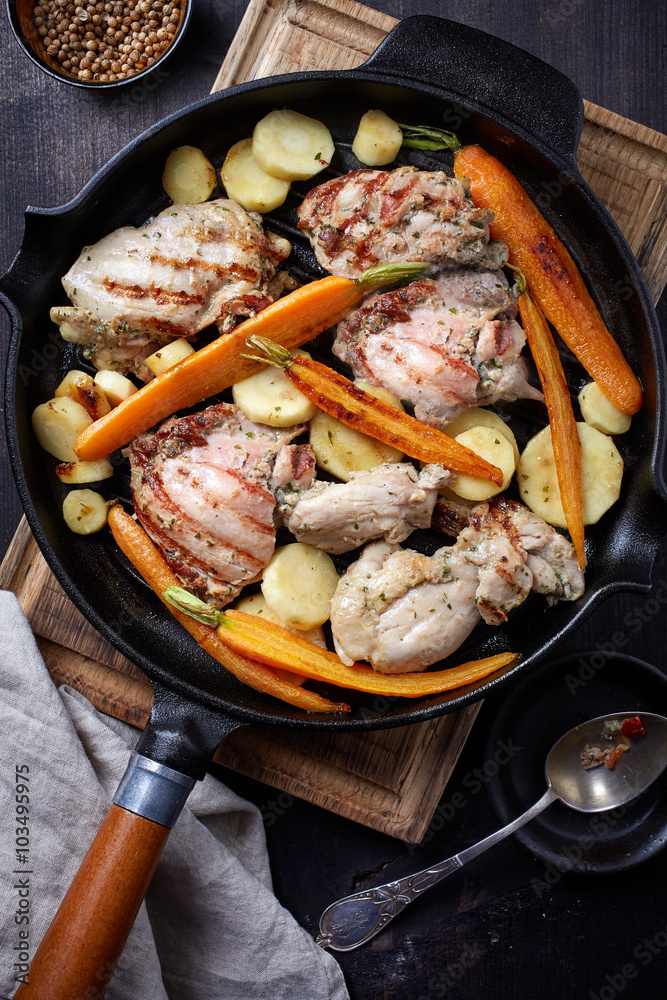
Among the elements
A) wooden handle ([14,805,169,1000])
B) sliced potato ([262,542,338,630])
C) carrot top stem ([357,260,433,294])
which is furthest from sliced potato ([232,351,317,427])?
wooden handle ([14,805,169,1000])

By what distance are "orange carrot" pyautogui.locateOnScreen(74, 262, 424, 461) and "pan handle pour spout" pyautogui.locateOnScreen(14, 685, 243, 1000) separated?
1129 millimetres

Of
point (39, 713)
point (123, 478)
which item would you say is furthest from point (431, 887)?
point (123, 478)

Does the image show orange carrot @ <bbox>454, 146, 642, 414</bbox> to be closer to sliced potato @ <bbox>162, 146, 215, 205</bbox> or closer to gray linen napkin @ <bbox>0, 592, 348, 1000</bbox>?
sliced potato @ <bbox>162, 146, 215, 205</bbox>

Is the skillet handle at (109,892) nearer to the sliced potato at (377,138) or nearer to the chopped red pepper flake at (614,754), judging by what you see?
the chopped red pepper flake at (614,754)

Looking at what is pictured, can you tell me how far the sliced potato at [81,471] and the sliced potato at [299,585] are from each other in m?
0.82


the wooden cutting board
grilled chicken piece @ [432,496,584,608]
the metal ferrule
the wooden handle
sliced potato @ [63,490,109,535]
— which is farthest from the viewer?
the wooden cutting board

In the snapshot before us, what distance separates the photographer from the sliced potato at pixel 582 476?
9.84ft

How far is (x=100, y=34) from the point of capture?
11.2 feet

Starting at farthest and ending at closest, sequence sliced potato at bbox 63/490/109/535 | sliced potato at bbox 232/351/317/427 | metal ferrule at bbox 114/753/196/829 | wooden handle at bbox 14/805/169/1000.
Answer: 1. sliced potato at bbox 63/490/109/535
2. sliced potato at bbox 232/351/317/427
3. metal ferrule at bbox 114/753/196/829
4. wooden handle at bbox 14/805/169/1000

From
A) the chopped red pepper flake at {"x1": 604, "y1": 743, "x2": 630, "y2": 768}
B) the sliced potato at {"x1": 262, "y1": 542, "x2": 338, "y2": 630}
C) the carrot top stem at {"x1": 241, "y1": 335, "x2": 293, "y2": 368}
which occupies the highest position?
the carrot top stem at {"x1": 241, "y1": 335, "x2": 293, "y2": 368}

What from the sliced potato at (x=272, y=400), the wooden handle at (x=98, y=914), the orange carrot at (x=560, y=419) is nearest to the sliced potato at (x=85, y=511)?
the sliced potato at (x=272, y=400)

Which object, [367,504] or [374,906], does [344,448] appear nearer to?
[367,504]

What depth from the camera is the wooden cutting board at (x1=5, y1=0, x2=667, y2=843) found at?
318cm

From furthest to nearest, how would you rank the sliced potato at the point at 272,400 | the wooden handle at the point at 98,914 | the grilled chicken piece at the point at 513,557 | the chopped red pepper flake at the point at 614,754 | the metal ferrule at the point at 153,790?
1. the chopped red pepper flake at the point at 614,754
2. the sliced potato at the point at 272,400
3. the grilled chicken piece at the point at 513,557
4. the metal ferrule at the point at 153,790
5. the wooden handle at the point at 98,914
